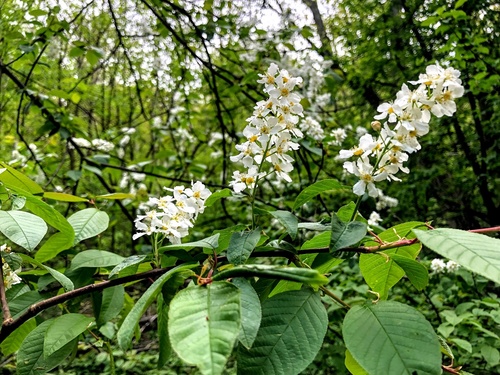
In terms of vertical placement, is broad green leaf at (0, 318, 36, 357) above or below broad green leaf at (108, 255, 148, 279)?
below

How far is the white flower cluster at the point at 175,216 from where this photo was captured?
833mm

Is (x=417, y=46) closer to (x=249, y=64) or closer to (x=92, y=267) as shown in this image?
(x=249, y=64)

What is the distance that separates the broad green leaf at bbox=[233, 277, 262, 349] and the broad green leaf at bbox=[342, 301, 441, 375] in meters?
0.11

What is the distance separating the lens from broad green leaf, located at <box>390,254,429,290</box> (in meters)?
0.61

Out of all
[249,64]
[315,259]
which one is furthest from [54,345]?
[249,64]

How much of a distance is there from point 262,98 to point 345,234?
2564mm

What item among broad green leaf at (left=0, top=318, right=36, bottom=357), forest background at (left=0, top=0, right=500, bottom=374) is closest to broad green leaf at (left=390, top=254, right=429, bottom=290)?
broad green leaf at (left=0, top=318, right=36, bottom=357)

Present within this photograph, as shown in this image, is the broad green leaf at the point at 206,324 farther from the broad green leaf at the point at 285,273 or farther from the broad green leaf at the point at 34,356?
the broad green leaf at the point at 34,356

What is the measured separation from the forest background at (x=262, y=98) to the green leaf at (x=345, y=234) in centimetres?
114

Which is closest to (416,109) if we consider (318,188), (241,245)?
(318,188)

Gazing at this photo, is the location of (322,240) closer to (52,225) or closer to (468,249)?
(468,249)

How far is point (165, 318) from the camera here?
633 millimetres

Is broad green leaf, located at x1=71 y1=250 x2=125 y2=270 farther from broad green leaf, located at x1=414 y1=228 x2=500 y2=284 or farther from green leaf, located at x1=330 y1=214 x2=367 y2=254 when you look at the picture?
broad green leaf, located at x1=414 y1=228 x2=500 y2=284

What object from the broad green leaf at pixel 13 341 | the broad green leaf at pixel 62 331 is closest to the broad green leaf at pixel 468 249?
the broad green leaf at pixel 62 331
